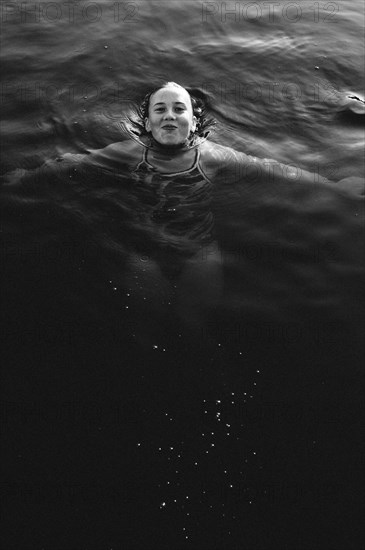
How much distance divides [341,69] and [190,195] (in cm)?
424

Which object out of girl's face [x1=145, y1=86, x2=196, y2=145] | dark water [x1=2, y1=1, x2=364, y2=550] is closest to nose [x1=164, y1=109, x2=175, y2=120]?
girl's face [x1=145, y1=86, x2=196, y2=145]

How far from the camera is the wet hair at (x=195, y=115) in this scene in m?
6.66

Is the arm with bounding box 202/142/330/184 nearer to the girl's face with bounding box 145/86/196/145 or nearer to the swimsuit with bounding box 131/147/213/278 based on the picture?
the swimsuit with bounding box 131/147/213/278

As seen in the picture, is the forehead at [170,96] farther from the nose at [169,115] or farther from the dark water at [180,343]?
the dark water at [180,343]

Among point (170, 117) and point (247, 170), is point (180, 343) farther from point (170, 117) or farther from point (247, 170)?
point (170, 117)

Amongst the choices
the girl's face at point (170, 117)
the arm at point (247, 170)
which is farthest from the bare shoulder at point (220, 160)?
the girl's face at point (170, 117)

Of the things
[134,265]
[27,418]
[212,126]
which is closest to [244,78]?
[212,126]

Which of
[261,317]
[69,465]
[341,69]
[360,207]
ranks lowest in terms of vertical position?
[69,465]

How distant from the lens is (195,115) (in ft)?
23.7

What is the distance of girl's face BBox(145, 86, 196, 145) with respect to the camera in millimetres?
6022

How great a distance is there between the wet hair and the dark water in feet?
0.57

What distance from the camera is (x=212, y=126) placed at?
7.03 m

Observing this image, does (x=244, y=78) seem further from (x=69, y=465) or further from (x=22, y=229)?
(x=69, y=465)

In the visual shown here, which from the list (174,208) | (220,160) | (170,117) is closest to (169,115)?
(170,117)
